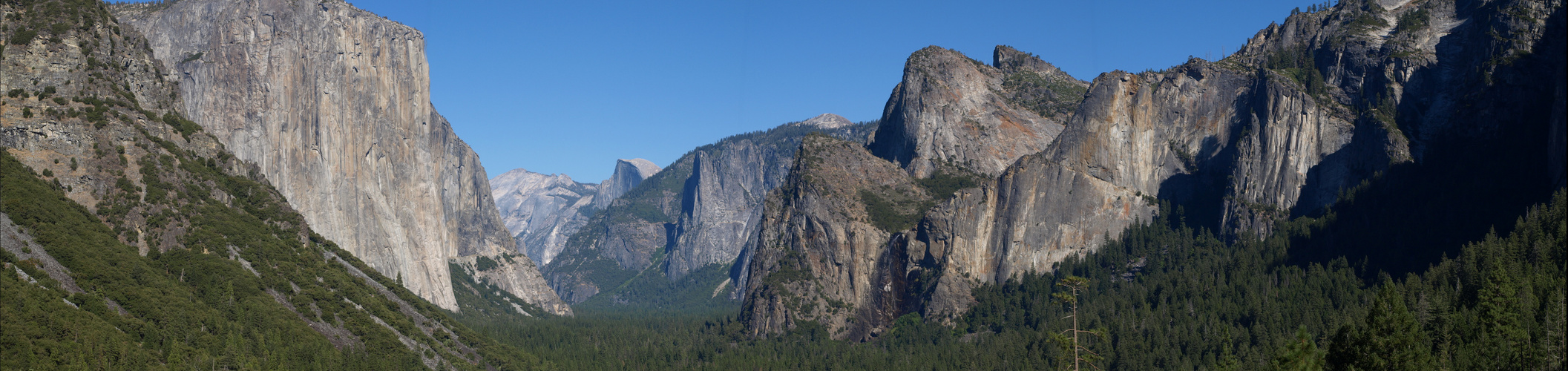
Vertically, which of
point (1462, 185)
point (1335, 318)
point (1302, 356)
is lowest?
point (1302, 356)

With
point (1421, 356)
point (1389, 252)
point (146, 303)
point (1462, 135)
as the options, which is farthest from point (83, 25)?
point (1462, 135)

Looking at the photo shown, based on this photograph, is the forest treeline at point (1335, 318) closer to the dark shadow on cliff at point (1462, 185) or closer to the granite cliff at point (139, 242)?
the dark shadow on cliff at point (1462, 185)

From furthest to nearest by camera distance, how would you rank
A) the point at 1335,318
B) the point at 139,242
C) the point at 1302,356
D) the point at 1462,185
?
the point at 1462,185 < the point at 1335,318 < the point at 139,242 < the point at 1302,356

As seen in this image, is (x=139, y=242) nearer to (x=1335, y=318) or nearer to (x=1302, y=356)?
(x=1302, y=356)

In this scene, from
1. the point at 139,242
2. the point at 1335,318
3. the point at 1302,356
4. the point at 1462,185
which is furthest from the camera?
the point at 1462,185

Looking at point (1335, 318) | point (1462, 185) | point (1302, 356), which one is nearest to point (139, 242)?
point (1302, 356)

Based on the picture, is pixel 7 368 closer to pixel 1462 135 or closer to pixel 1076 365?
pixel 1076 365

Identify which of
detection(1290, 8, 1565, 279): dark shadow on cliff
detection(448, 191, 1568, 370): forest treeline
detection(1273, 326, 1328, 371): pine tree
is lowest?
detection(1273, 326, 1328, 371): pine tree

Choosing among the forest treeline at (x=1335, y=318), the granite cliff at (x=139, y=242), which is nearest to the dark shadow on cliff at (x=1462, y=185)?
the forest treeline at (x=1335, y=318)

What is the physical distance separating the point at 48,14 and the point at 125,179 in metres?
22.1

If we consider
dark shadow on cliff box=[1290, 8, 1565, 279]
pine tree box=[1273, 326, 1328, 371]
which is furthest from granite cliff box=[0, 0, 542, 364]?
dark shadow on cliff box=[1290, 8, 1565, 279]

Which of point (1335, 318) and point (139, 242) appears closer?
point (139, 242)

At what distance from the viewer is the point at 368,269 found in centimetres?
17700

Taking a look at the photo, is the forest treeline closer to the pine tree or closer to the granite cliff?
the pine tree
